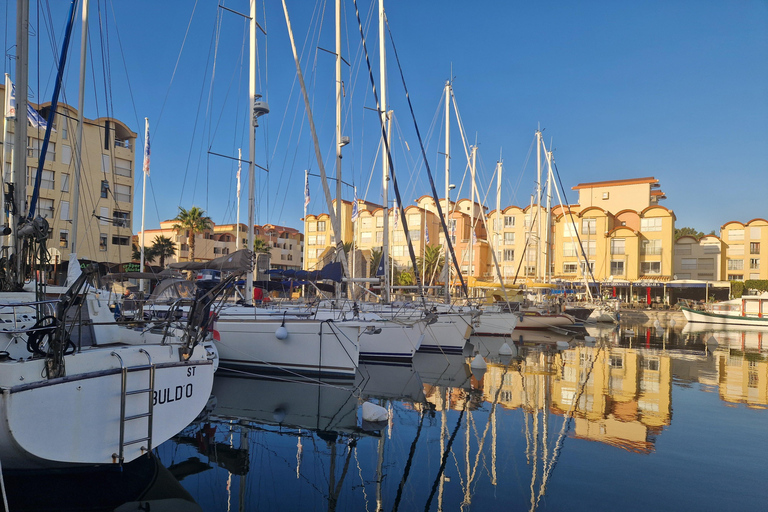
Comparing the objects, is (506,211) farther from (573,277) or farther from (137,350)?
(137,350)

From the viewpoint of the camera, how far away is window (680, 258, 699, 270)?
6309 centimetres

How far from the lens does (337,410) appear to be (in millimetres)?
12133

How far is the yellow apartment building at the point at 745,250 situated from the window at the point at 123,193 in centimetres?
6662

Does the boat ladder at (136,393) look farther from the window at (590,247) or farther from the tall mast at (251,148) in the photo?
the window at (590,247)

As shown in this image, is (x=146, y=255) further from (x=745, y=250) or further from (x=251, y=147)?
(x=745, y=250)

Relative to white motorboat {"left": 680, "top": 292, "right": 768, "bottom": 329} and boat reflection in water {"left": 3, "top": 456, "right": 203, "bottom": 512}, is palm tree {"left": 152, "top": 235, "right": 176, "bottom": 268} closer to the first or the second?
boat reflection in water {"left": 3, "top": 456, "right": 203, "bottom": 512}

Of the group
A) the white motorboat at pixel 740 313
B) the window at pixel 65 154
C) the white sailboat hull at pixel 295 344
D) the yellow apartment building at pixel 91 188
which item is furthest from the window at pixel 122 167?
the white motorboat at pixel 740 313

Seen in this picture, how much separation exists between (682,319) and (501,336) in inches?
1085

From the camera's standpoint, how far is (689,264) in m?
63.3

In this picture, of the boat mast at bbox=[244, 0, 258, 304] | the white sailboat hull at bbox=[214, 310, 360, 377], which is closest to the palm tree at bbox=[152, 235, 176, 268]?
the boat mast at bbox=[244, 0, 258, 304]

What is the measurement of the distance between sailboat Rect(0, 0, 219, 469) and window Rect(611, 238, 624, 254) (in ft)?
196

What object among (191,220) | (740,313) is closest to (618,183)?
(740,313)

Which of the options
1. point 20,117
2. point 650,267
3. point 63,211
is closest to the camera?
point 20,117

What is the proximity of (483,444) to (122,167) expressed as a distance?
43.2 meters
